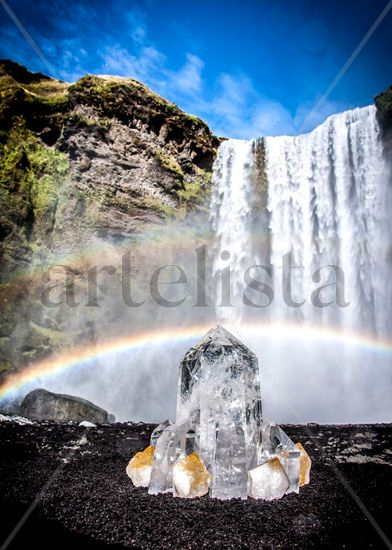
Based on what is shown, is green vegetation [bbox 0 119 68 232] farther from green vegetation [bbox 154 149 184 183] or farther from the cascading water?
the cascading water

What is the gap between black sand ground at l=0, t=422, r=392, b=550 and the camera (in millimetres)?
2504

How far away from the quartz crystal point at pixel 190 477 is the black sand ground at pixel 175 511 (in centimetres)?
9

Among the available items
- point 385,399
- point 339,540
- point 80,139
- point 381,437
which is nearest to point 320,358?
point 385,399

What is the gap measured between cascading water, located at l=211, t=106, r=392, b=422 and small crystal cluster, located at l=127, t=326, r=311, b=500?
12.9m

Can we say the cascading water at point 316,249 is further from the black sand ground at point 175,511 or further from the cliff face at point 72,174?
the black sand ground at point 175,511

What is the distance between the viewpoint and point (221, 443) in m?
3.24

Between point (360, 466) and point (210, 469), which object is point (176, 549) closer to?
point (210, 469)

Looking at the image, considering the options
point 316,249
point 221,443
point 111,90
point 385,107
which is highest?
point 111,90

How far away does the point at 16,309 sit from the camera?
15.7m

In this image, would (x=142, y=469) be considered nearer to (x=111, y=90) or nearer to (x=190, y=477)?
(x=190, y=477)

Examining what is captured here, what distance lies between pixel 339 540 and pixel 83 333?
654 inches

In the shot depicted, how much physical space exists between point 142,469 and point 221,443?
1.18 meters

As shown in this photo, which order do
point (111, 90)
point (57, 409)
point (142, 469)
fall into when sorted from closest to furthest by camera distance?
point (142, 469)
point (57, 409)
point (111, 90)

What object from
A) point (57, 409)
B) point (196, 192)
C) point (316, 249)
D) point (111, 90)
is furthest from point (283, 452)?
point (111, 90)
